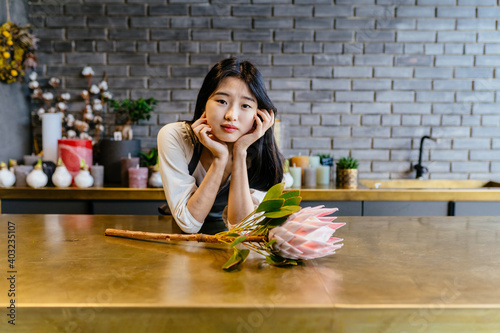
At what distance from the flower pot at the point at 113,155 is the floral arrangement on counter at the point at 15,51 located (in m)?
0.69

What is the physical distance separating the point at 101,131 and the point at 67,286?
2.27 metres

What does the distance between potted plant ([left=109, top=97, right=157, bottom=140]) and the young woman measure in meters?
1.32

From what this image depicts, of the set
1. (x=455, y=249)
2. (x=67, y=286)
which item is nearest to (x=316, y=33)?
(x=455, y=249)

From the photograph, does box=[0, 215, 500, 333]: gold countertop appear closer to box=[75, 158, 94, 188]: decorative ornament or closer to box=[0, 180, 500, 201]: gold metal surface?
box=[0, 180, 500, 201]: gold metal surface

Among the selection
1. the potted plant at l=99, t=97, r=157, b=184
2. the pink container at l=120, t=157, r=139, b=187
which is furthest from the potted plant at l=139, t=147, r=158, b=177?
the pink container at l=120, t=157, r=139, b=187

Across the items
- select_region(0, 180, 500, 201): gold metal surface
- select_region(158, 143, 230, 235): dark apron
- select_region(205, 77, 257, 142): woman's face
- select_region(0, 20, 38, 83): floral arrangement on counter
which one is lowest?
select_region(0, 180, 500, 201): gold metal surface

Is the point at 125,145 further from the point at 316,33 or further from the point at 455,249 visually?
the point at 455,249

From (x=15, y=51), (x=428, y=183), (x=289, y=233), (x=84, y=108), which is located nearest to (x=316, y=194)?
(x=428, y=183)

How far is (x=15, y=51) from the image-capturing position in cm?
239

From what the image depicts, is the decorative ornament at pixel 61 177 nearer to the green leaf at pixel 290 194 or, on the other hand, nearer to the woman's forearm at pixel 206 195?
the woman's forearm at pixel 206 195

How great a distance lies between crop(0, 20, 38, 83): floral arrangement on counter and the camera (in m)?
2.29

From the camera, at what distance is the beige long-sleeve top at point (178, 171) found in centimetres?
108

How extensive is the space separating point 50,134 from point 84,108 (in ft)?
1.05

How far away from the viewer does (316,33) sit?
2656 mm
